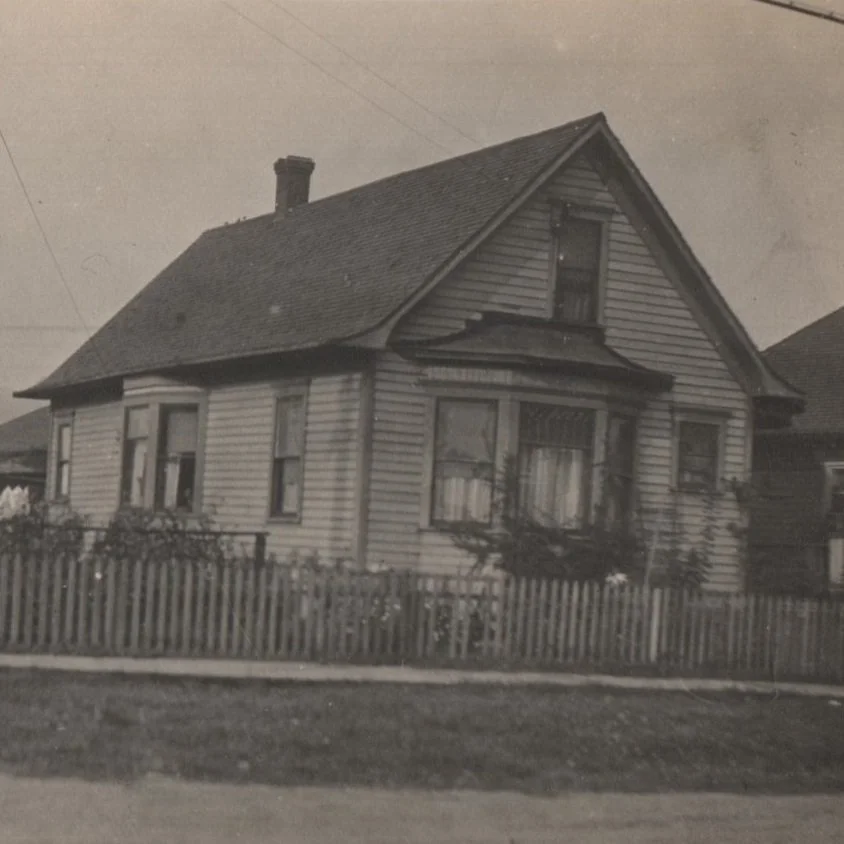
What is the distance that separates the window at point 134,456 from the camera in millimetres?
22875

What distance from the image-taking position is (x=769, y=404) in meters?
21.9

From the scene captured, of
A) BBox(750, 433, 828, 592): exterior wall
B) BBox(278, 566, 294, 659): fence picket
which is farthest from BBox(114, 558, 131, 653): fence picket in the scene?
BBox(750, 433, 828, 592): exterior wall

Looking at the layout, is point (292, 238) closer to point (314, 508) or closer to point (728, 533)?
point (314, 508)

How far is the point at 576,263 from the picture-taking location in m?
20.1

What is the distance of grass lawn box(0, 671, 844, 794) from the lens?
9.06 metres

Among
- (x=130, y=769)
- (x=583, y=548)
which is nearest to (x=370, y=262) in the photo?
(x=583, y=548)

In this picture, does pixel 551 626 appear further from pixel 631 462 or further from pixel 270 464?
pixel 270 464

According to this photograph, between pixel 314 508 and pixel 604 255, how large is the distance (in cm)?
533

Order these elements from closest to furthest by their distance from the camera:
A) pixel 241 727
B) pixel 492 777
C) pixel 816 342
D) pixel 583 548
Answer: pixel 492 777
pixel 241 727
pixel 583 548
pixel 816 342

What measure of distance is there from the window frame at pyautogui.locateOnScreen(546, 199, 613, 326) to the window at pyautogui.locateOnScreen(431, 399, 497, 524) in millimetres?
1881

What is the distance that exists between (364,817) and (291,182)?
784 inches

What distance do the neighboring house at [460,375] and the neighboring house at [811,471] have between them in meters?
3.65

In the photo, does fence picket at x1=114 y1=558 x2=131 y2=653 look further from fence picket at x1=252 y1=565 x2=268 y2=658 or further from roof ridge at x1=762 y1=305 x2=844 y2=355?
roof ridge at x1=762 y1=305 x2=844 y2=355

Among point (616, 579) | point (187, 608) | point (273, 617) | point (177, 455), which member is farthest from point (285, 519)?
point (187, 608)
